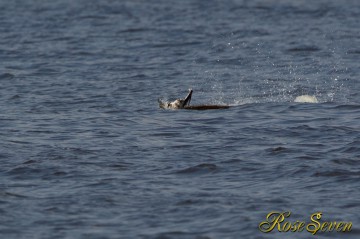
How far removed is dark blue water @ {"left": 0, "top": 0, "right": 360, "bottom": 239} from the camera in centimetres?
1520

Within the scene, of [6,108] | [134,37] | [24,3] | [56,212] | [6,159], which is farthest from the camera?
[24,3]

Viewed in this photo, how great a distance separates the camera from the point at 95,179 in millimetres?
17188

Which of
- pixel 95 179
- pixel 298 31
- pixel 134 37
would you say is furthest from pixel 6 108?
pixel 298 31

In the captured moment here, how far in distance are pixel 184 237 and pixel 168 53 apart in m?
22.1

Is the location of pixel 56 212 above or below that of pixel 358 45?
above

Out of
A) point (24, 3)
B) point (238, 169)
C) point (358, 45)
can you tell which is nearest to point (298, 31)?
point (358, 45)

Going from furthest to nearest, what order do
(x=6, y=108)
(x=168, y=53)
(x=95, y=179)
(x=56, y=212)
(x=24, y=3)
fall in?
1. (x=24, y=3)
2. (x=168, y=53)
3. (x=6, y=108)
4. (x=95, y=179)
5. (x=56, y=212)

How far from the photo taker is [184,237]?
14109mm

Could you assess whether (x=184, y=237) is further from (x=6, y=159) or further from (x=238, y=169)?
(x=6, y=159)

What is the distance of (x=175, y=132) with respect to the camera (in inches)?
837

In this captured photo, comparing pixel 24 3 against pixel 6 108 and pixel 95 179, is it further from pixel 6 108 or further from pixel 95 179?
pixel 95 179

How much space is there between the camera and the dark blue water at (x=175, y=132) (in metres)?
15.2

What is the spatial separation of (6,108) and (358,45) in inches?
668

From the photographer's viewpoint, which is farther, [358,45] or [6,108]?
[358,45]
